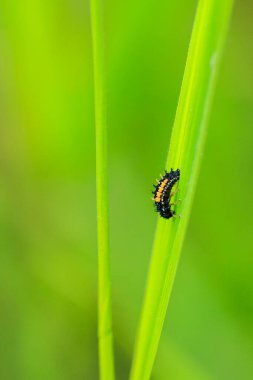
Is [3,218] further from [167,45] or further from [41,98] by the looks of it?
[167,45]

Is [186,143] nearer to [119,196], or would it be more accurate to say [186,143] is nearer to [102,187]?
[102,187]

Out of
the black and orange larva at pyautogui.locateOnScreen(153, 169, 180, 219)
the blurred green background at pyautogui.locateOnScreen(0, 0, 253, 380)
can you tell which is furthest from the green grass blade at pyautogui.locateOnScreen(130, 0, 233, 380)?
the blurred green background at pyautogui.locateOnScreen(0, 0, 253, 380)

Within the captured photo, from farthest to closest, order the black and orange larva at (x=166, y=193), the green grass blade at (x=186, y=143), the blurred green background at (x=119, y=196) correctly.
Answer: the blurred green background at (x=119, y=196) < the black and orange larva at (x=166, y=193) < the green grass blade at (x=186, y=143)

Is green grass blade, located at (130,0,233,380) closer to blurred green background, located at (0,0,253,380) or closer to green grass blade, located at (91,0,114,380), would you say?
green grass blade, located at (91,0,114,380)

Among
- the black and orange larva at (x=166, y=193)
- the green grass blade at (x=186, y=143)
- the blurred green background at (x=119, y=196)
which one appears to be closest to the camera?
the green grass blade at (x=186, y=143)

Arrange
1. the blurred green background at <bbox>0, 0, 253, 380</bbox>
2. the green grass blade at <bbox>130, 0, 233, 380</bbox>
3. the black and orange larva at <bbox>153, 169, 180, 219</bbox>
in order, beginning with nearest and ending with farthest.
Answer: the green grass blade at <bbox>130, 0, 233, 380</bbox>
the black and orange larva at <bbox>153, 169, 180, 219</bbox>
the blurred green background at <bbox>0, 0, 253, 380</bbox>

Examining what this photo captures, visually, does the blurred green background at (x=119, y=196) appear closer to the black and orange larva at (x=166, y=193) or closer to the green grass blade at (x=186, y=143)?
the black and orange larva at (x=166, y=193)

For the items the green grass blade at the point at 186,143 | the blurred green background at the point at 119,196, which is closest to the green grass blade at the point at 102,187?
the green grass blade at the point at 186,143
